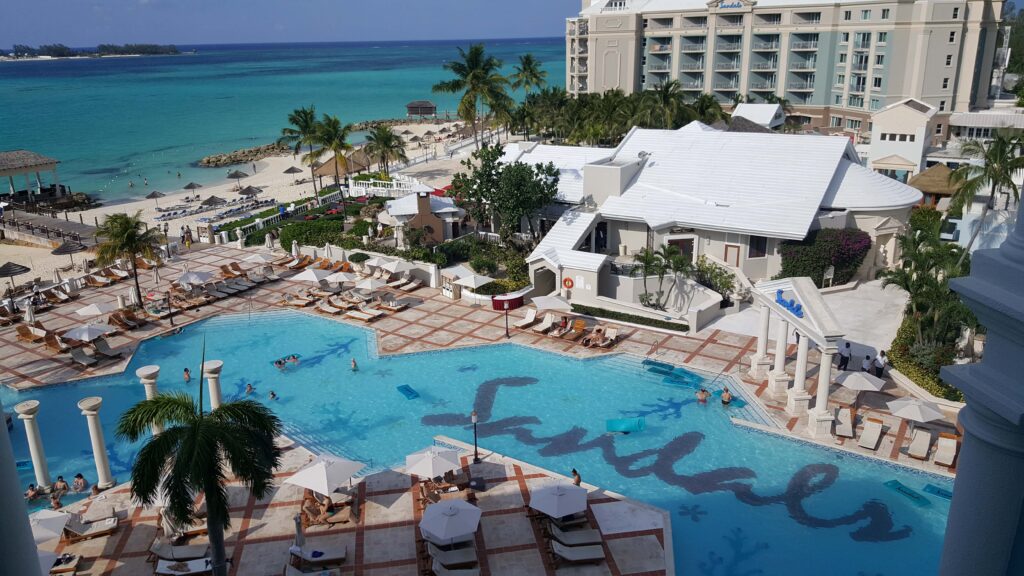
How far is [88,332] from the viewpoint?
3034 cm

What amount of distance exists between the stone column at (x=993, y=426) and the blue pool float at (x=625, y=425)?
18019mm

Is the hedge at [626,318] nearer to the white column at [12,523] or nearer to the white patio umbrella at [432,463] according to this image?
the white patio umbrella at [432,463]

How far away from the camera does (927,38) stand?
7281 centimetres

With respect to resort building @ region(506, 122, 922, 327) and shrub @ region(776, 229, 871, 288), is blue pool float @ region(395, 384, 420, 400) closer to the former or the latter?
resort building @ region(506, 122, 922, 327)

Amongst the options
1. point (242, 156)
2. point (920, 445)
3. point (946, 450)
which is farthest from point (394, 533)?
point (242, 156)

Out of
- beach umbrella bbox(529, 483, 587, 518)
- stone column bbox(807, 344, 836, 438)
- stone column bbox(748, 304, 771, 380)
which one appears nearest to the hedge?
stone column bbox(748, 304, 771, 380)

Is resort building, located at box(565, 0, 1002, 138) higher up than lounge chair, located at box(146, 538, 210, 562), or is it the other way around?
resort building, located at box(565, 0, 1002, 138)

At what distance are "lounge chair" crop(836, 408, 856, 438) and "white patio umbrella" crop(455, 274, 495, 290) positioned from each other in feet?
56.0

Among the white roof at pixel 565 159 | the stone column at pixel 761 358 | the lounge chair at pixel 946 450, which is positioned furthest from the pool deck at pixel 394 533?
the white roof at pixel 565 159

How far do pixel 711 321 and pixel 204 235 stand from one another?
32985 millimetres

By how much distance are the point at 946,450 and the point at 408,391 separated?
1794cm

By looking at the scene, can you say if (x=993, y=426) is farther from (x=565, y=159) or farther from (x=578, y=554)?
(x=565, y=159)

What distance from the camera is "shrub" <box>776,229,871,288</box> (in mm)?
35188

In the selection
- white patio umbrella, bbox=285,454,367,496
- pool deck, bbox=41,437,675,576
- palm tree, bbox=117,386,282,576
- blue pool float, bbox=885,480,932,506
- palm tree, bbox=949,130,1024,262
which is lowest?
blue pool float, bbox=885,480,932,506
